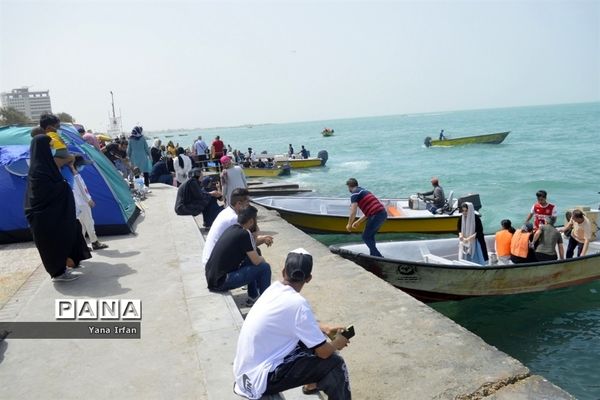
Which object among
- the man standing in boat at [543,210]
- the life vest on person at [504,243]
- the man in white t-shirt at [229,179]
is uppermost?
the man in white t-shirt at [229,179]

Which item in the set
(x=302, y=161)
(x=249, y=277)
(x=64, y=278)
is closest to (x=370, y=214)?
(x=249, y=277)

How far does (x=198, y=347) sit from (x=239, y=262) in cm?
117

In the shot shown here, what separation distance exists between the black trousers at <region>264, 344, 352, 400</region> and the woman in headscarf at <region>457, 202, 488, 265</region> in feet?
22.3

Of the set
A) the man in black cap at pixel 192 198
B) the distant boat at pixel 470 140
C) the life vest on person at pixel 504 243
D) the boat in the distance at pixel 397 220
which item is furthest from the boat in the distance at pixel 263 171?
the distant boat at pixel 470 140

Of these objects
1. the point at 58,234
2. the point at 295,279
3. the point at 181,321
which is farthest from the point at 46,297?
the point at 295,279

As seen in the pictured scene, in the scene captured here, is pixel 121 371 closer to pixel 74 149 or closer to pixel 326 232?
pixel 74 149

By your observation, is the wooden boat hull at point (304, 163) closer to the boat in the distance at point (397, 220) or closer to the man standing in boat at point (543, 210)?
the boat in the distance at point (397, 220)

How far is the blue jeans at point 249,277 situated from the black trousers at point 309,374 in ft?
6.96

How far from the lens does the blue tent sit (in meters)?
7.74

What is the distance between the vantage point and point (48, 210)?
5.60 m


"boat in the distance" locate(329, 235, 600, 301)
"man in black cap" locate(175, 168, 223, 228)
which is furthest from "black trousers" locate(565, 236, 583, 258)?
"man in black cap" locate(175, 168, 223, 228)

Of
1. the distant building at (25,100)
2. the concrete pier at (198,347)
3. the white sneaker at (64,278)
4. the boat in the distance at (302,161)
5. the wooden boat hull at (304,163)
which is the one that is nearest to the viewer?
the concrete pier at (198,347)

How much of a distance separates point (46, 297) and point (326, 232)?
33.0ft

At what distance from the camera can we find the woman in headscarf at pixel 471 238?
9180 millimetres
